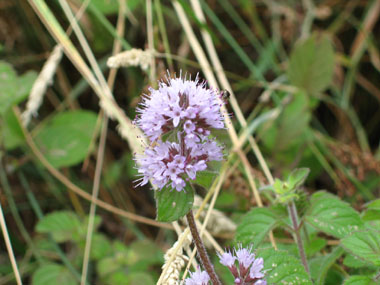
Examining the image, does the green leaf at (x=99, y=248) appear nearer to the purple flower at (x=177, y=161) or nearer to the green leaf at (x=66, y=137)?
the green leaf at (x=66, y=137)

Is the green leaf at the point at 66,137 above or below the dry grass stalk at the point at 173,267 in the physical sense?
above

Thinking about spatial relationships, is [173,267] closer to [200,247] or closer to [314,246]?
[200,247]

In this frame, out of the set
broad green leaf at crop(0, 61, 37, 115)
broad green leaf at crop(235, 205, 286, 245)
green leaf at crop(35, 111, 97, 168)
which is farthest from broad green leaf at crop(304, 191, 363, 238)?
broad green leaf at crop(0, 61, 37, 115)

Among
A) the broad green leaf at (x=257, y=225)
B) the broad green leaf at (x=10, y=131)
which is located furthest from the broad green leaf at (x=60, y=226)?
the broad green leaf at (x=257, y=225)

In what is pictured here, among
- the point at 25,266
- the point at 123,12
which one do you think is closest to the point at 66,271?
the point at 25,266

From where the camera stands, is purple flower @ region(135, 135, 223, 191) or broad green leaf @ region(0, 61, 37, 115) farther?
broad green leaf @ region(0, 61, 37, 115)

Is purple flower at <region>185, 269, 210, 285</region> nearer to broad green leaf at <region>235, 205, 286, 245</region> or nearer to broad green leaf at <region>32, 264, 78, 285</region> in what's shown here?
broad green leaf at <region>235, 205, 286, 245</region>
